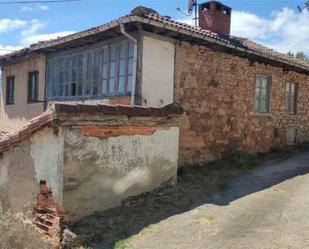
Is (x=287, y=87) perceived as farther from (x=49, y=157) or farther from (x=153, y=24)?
(x=49, y=157)

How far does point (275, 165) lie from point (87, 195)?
6.58 meters

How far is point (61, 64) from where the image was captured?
41.3 feet

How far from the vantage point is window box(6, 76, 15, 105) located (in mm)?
16094

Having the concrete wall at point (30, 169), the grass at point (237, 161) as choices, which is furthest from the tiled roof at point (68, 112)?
the grass at point (237, 161)

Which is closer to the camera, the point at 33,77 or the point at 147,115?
the point at 147,115

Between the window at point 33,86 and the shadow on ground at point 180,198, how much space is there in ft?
22.3

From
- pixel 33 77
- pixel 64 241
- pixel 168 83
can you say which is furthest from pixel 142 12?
pixel 33 77

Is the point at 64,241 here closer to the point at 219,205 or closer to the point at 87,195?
the point at 87,195

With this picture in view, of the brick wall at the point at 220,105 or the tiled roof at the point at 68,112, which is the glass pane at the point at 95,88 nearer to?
the brick wall at the point at 220,105

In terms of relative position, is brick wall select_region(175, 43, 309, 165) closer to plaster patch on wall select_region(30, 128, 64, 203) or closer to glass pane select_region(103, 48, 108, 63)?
glass pane select_region(103, 48, 108, 63)

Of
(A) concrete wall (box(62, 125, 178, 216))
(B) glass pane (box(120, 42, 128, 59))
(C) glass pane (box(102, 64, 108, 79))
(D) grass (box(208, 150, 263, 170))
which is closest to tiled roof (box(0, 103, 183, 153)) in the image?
(A) concrete wall (box(62, 125, 178, 216))

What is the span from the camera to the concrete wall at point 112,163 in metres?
6.60

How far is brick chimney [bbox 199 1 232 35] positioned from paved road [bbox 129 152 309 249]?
6380 mm

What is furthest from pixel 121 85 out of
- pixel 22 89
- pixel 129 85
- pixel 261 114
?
pixel 22 89
